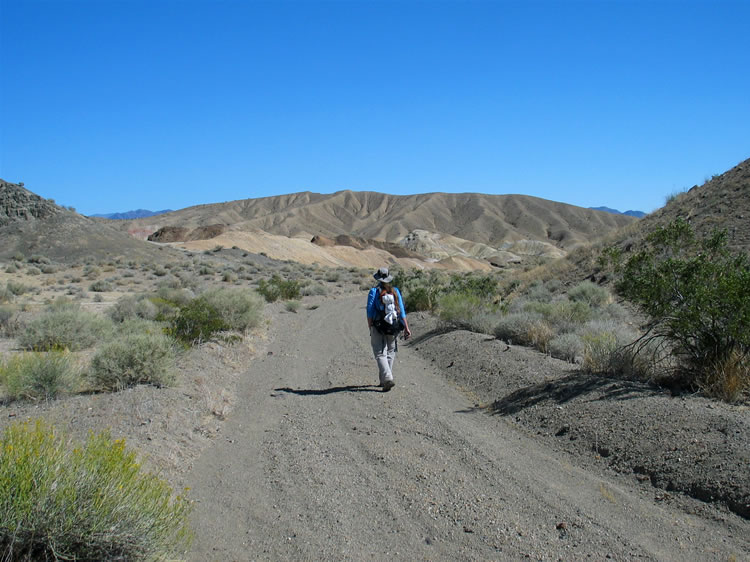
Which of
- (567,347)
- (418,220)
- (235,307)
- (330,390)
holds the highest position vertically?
(418,220)

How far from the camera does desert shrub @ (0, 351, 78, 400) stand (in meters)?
7.11

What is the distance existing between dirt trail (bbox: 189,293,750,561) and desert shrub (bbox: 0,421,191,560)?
852 millimetres

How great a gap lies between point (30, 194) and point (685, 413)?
50.2 metres

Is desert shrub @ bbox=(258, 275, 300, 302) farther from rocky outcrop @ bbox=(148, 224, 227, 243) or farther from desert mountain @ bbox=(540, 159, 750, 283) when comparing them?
rocky outcrop @ bbox=(148, 224, 227, 243)

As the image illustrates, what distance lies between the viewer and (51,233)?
4181 cm

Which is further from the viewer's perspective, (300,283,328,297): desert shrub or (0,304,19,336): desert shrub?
(300,283,328,297): desert shrub

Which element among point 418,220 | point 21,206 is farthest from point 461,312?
point 418,220

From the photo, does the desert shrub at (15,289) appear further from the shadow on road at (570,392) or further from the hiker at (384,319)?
the shadow on road at (570,392)

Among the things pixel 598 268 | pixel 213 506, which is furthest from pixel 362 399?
pixel 598 268

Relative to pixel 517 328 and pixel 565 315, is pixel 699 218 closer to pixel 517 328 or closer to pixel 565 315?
pixel 565 315

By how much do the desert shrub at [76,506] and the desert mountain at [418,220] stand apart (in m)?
110

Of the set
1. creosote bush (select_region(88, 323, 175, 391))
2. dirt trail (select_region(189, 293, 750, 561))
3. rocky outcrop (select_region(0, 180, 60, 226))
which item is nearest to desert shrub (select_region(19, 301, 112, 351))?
creosote bush (select_region(88, 323, 175, 391))

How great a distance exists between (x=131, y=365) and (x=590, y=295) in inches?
552

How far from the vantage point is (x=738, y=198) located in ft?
67.6
